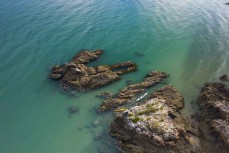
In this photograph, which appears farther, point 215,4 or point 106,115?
point 215,4

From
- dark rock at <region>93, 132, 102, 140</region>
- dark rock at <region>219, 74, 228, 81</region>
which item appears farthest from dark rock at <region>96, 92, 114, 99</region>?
dark rock at <region>219, 74, 228, 81</region>

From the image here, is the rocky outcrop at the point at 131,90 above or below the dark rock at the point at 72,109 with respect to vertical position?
below

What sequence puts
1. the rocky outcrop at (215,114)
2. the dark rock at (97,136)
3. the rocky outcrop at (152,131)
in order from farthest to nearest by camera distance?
the dark rock at (97,136) → the rocky outcrop at (215,114) → the rocky outcrop at (152,131)

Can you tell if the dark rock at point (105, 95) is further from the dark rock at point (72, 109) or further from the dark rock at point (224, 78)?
the dark rock at point (224, 78)

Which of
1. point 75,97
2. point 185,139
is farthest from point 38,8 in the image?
point 185,139

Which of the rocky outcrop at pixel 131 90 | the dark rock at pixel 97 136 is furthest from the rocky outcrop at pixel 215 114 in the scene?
the dark rock at pixel 97 136

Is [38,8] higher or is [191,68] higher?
[38,8]

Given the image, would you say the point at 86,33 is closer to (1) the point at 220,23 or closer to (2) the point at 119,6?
(2) the point at 119,6

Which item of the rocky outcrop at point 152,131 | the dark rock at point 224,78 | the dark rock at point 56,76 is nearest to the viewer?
the rocky outcrop at point 152,131
